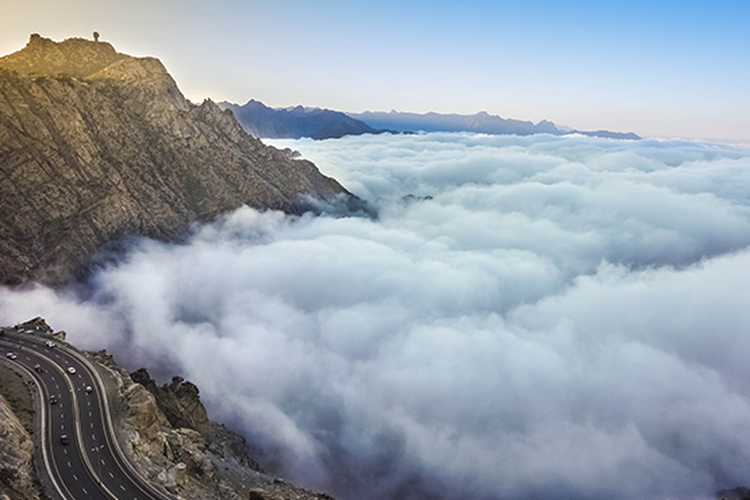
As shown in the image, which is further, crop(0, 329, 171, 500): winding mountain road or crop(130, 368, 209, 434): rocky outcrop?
crop(130, 368, 209, 434): rocky outcrop

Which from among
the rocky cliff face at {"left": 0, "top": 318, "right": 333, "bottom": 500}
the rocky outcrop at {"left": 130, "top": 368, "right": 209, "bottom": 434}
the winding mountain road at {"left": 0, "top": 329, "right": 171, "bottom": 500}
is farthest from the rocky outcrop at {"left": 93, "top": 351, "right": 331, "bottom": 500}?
the rocky outcrop at {"left": 130, "top": 368, "right": 209, "bottom": 434}

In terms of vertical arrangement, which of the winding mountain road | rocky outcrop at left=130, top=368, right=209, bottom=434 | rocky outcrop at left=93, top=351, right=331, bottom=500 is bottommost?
rocky outcrop at left=130, top=368, right=209, bottom=434

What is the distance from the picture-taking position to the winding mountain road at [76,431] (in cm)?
6166

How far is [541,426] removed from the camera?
618 feet

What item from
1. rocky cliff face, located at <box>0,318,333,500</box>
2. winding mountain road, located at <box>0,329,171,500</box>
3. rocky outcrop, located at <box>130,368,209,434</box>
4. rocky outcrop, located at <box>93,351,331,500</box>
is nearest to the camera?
rocky cliff face, located at <box>0,318,333,500</box>

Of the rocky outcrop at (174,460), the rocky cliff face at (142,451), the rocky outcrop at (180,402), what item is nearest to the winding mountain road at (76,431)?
the rocky cliff face at (142,451)

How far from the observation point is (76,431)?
69.9m

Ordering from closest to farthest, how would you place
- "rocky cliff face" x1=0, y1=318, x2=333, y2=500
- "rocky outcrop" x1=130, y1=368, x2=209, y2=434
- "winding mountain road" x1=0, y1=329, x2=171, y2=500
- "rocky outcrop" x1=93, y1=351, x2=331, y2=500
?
"rocky cliff face" x1=0, y1=318, x2=333, y2=500
"winding mountain road" x1=0, y1=329, x2=171, y2=500
"rocky outcrop" x1=93, y1=351, x2=331, y2=500
"rocky outcrop" x1=130, y1=368, x2=209, y2=434

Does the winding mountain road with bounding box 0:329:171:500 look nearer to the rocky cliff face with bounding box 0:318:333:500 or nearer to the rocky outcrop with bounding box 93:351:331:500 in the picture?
the rocky cliff face with bounding box 0:318:333:500

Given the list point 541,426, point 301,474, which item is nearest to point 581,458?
point 541,426

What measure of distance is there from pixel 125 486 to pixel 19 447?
53.0 feet

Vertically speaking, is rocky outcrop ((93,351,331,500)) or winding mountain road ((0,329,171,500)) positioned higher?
winding mountain road ((0,329,171,500))

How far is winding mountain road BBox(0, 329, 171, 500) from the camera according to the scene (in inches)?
2427

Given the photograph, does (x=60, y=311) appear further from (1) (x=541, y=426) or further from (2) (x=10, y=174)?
(1) (x=541, y=426)
